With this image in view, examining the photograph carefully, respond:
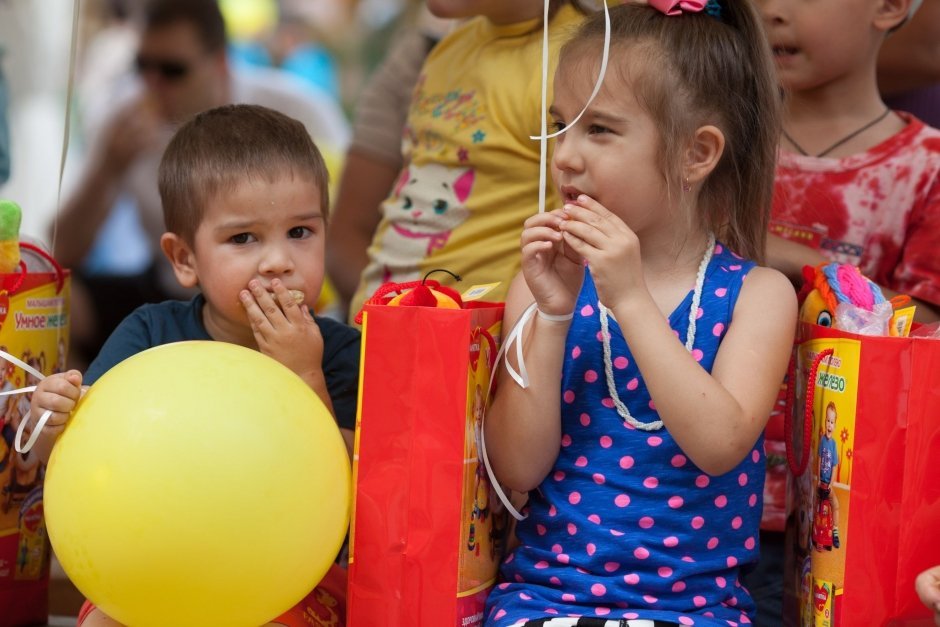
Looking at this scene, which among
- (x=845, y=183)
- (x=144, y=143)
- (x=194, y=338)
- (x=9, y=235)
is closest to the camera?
(x=9, y=235)

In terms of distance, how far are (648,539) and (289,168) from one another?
0.82 meters

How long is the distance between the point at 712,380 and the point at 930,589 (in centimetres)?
37

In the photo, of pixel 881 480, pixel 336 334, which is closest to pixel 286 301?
pixel 336 334

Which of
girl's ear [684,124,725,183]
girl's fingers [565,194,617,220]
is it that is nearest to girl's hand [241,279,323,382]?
girl's fingers [565,194,617,220]

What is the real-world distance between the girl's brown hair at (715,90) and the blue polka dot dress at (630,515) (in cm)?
14

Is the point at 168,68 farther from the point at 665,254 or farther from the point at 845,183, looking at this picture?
the point at 665,254

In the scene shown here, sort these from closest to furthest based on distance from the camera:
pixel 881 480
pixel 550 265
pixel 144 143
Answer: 1. pixel 881 480
2. pixel 550 265
3. pixel 144 143

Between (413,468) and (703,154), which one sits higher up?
(703,154)

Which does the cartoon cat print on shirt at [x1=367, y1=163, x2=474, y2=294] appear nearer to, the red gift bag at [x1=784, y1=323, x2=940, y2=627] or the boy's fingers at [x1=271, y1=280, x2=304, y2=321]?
the boy's fingers at [x1=271, y1=280, x2=304, y2=321]

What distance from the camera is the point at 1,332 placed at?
6.10ft

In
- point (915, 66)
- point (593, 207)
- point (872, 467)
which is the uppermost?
point (915, 66)

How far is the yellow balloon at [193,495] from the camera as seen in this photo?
138 cm

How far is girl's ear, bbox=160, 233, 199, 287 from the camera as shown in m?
1.91

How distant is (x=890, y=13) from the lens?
2148 millimetres
